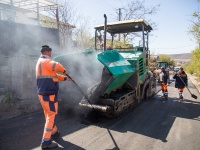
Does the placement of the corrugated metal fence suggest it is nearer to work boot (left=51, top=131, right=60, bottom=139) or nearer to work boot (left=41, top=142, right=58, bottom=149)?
work boot (left=51, top=131, right=60, bottom=139)

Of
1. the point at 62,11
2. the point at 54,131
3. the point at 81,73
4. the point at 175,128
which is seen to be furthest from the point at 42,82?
the point at 62,11

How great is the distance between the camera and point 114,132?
13.5 feet

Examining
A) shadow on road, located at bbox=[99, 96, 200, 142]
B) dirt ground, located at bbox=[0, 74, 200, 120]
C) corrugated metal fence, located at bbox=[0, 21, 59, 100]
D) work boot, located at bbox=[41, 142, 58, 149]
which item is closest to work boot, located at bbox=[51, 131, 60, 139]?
work boot, located at bbox=[41, 142, 58, 149]

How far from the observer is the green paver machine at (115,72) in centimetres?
437

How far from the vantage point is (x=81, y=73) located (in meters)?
5.46

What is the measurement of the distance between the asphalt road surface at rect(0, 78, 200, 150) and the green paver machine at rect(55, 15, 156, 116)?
0.42 metres

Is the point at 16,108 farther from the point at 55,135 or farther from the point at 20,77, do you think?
the point at 55,135

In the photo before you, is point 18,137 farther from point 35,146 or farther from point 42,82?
point 42,82

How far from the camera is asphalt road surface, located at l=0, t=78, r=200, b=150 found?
3.48m

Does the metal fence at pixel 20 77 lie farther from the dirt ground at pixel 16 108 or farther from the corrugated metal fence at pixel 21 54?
the dirt ground at pixel 16 108

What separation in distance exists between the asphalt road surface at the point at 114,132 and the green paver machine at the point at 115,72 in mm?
422

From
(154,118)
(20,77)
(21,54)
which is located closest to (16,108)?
(20,77)

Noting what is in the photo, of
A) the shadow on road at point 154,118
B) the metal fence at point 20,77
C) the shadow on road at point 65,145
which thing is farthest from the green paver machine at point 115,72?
the metal fence at point 20,77

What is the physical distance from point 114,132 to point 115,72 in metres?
1.30
